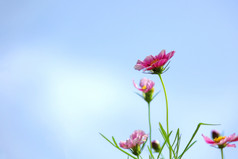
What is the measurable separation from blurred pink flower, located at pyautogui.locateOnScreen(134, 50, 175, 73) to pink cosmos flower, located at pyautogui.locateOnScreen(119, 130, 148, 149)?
20 cm

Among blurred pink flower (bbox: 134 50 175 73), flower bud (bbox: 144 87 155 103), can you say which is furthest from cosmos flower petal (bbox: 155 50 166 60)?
flower bud (bbox: 144 87 155 103)

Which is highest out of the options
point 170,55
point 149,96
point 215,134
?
point 170,55

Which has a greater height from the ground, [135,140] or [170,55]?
[170,55]

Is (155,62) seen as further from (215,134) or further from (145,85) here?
(215,134)

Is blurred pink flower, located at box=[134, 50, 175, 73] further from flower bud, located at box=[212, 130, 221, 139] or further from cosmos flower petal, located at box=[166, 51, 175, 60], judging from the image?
flower bud, located at box=[212, 130, 221, 139]

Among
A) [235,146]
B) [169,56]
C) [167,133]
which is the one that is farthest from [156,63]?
[235,146]

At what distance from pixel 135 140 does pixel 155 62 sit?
0.79 feet

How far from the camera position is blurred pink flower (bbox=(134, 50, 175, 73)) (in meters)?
0.77

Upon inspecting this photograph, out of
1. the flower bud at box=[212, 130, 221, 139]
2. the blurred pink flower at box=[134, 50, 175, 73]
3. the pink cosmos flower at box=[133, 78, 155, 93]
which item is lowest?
the flower bud at box=[212, 130, 221, 139]

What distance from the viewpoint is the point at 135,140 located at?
0.81 metres

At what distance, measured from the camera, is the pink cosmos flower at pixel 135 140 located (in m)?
0.81

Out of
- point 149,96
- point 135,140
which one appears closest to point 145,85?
point 149,96

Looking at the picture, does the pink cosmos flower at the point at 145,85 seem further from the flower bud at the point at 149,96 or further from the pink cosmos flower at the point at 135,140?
the pink cosmos flower at the point at 135,140

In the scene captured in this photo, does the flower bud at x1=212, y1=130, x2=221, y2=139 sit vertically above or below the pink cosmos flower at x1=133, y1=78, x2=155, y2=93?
below
